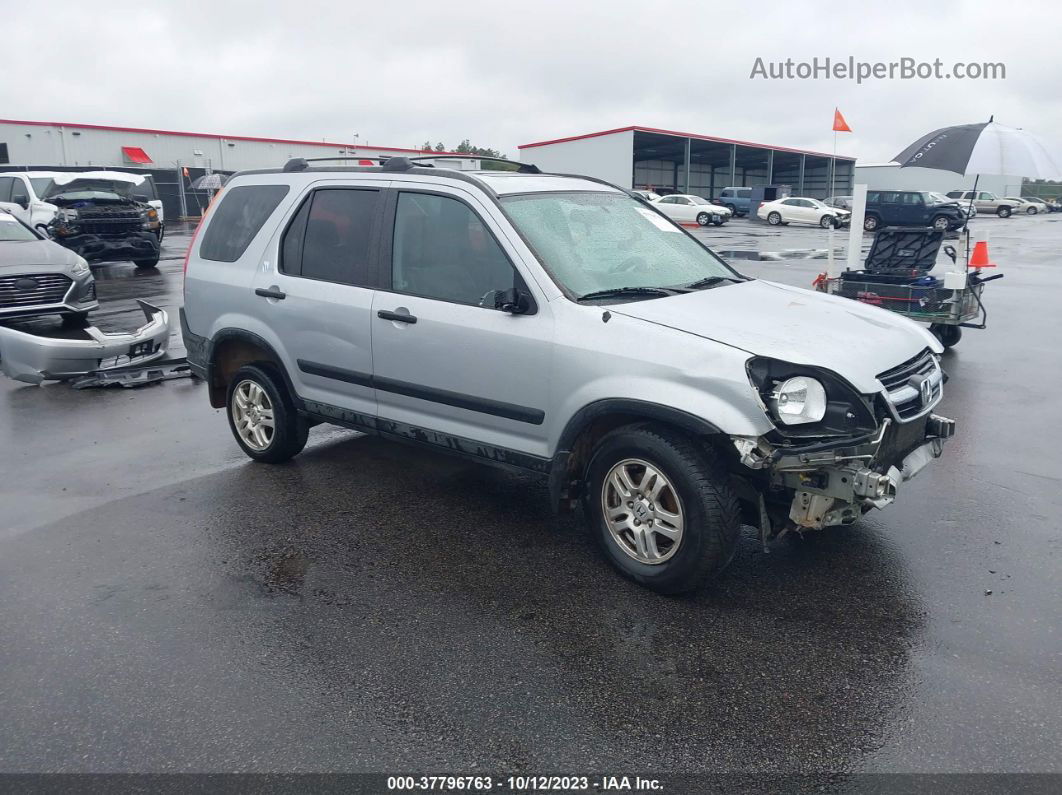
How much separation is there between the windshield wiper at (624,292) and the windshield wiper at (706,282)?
0.21m

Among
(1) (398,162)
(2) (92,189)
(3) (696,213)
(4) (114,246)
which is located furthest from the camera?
(3) (696,213)

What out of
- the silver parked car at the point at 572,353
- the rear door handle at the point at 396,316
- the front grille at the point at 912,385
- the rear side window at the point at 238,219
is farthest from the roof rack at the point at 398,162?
the front grille at the point at 912,385

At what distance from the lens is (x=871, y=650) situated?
11.6 feet

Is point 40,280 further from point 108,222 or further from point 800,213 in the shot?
point 800,213

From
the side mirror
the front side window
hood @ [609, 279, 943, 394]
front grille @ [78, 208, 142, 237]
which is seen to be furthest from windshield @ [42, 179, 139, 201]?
hood @ [609, 279, 943, 394]

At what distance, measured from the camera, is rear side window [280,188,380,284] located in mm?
5035

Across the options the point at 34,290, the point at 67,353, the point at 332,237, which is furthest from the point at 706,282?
the point at 34,290

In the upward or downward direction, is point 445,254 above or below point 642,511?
above

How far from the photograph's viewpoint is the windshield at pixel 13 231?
35.7ft

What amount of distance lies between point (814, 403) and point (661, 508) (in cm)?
82

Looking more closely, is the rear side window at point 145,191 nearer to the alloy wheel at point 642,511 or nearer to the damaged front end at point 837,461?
the alloy wheel at point 642,511

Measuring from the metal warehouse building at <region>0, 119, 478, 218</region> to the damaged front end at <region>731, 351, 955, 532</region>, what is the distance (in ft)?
110

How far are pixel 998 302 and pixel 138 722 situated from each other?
45.4 feet

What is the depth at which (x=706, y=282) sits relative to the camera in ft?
15.8
